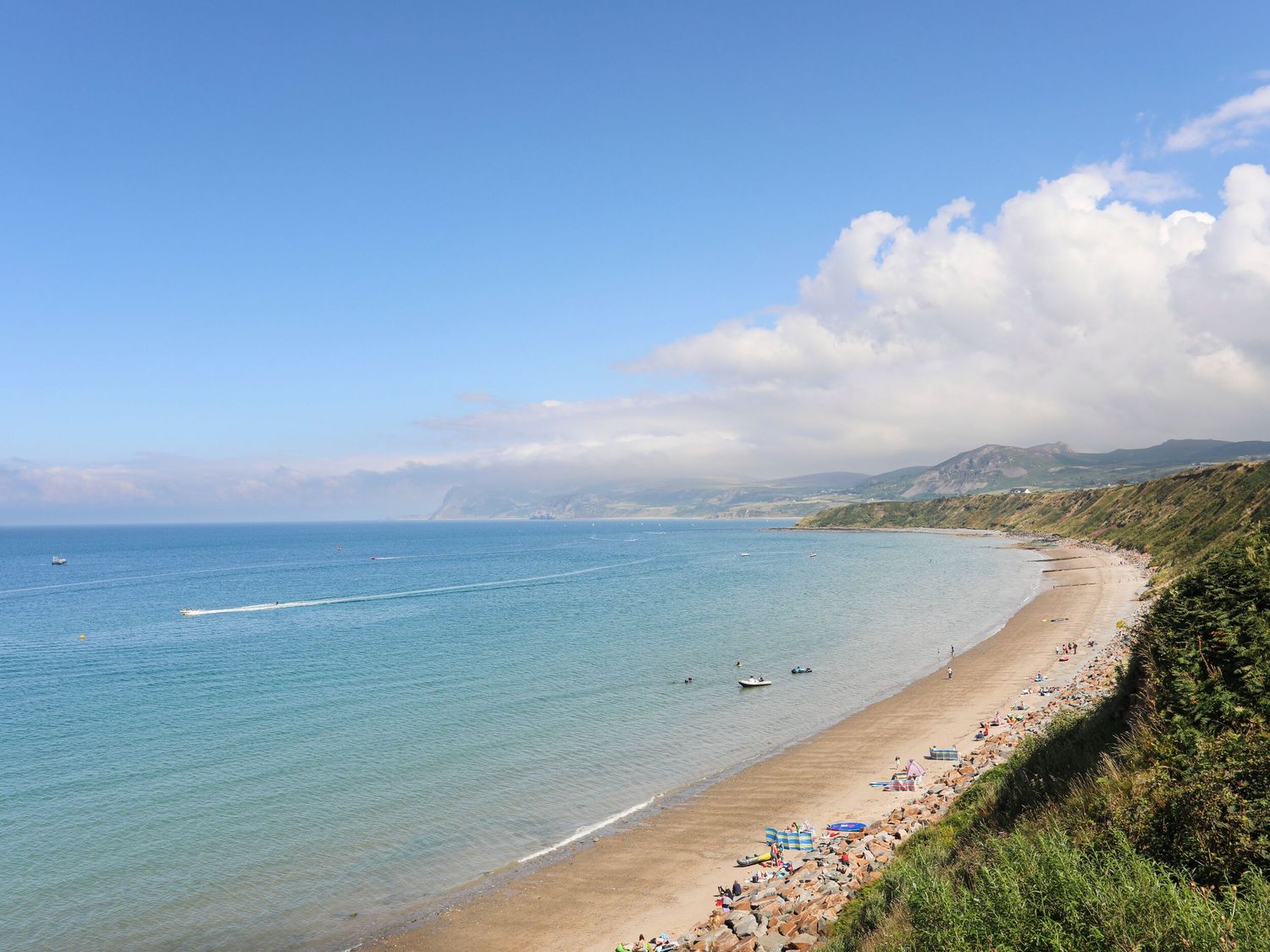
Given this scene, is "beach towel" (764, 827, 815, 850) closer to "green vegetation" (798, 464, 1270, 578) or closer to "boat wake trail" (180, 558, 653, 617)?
"green vegetation" (798, 464, 1270, 578)

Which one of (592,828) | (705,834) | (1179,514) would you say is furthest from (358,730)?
(1179,514)

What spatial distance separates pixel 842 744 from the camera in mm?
34125

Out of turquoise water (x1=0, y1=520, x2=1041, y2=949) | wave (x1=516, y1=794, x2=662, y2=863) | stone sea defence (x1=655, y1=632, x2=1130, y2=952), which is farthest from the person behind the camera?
wave (x1=516, y1=794, x2=662, y2=863)

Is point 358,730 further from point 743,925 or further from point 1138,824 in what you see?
point 1138,824

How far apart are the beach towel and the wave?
594 cm

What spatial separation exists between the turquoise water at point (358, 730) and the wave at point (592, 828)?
0.31 metres

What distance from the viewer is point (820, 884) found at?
18438 millimetres

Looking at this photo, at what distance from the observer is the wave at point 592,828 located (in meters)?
24.2

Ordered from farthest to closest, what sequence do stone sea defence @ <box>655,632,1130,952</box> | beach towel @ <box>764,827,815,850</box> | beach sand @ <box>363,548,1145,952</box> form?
beach towel @ <box>764,827,815,850</box> < beach sand @ <box>363,548,1145,952</box> < stone sea defence @ <box>655,632,1130,952</box>

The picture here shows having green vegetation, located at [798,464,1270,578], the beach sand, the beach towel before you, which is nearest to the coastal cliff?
the beach towel

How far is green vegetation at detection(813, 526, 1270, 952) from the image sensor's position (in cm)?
855

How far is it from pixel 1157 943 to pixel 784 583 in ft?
330

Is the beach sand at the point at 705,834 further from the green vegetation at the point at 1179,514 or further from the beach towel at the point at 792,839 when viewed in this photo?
the green vegetation at the point at 1179,514

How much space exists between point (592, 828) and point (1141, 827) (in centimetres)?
1904
